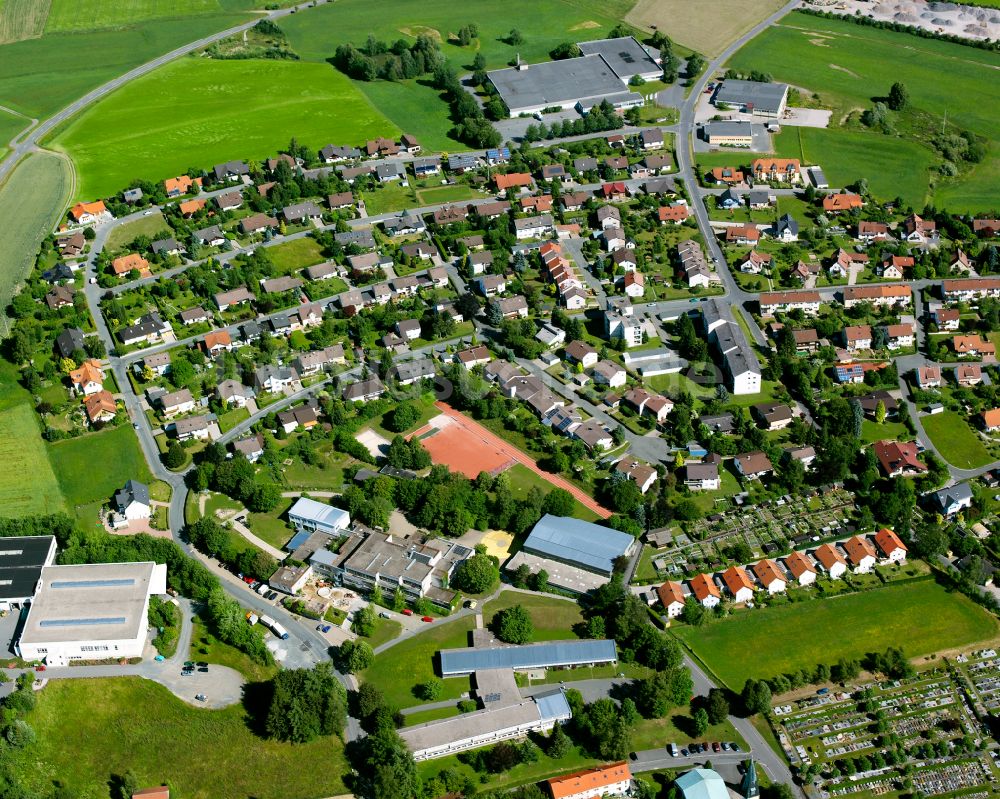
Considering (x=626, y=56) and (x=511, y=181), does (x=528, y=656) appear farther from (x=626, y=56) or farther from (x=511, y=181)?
(x=626, y=56)

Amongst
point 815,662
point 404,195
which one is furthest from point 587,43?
point 815,662

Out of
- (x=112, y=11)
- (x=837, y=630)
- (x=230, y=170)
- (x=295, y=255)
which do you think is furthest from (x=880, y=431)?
(x=112, y=11)

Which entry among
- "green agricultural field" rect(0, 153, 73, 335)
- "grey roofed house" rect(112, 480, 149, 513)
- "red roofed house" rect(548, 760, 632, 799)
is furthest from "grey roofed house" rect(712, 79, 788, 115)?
"red roofed house" rect(548, 760, 632, 799)

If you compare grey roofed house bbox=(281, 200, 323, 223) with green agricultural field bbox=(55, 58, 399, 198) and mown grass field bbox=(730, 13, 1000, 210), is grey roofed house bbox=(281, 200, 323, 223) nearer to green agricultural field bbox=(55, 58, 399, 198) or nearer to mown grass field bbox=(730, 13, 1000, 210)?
green agricultural field bbox=(55, 58, 399, 198)

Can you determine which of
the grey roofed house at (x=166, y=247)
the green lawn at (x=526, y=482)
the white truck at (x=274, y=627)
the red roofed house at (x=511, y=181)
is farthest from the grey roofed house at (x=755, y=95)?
the white truck at (x=274, y=627)

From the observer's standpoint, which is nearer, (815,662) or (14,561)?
(815,662)

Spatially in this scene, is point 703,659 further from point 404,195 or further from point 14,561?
point 404,195
